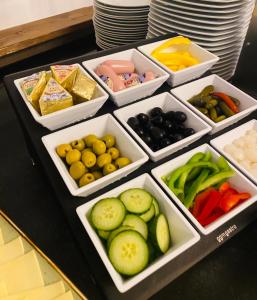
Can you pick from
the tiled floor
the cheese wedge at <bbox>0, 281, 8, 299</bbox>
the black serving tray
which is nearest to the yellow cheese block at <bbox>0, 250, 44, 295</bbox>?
the cheese wedge at <bbox>0, 281, 8, 299</bbox>

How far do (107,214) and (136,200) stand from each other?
0.31 ft

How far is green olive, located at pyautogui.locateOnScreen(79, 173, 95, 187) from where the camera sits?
798 mm

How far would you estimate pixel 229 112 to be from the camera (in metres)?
1.02

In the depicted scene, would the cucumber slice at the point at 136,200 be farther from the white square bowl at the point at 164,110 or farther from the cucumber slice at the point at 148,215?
the white square bowl at the point at 164,110

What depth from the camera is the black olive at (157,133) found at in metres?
0.90

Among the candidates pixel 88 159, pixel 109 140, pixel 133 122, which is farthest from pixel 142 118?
pixel 88 159

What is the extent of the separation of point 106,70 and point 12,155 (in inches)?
22.7

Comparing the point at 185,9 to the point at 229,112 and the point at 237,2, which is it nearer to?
the point at 237,2

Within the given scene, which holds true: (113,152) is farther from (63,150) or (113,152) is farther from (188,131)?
(188,131)

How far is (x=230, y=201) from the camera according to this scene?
30.3 inches

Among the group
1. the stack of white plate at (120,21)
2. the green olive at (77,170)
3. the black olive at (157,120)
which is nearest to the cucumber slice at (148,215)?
the green olive at (77,170)

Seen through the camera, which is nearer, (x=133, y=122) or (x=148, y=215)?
(x=148, y=215)

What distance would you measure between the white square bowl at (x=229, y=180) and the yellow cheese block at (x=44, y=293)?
0.36 m

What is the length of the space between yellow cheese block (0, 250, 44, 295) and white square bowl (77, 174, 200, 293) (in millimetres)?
143
